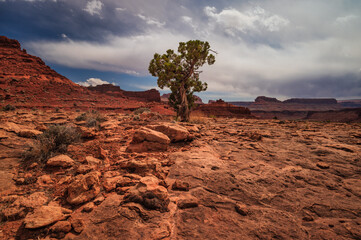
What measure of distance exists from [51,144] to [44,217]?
2713 mm

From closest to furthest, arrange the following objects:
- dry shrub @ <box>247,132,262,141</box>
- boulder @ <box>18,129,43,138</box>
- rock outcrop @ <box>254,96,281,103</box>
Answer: boulder @ <box>18,129,43,138</box>
dry shrub @ <box>247,132,262,141</box>
rock outcrop @ <box>254,96,281,103</box>

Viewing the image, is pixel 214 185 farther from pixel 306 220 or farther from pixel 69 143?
pixel 69 143

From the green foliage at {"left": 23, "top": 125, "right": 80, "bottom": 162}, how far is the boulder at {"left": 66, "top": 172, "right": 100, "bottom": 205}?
1.78 metres

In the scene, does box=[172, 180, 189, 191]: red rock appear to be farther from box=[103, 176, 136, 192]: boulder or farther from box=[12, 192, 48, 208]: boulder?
box=[12, 192, 48, 208]: boulder

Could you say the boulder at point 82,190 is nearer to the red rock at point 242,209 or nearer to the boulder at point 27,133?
the red rock at point 242,209

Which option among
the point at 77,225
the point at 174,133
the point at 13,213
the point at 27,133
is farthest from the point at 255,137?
the point at 27,133

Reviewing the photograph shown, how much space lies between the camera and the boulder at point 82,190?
2379mm

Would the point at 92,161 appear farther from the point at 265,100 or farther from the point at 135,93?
the point at 265,100

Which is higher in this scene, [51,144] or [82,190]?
[51,144]

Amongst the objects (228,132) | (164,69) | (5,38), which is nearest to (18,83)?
(5,38)

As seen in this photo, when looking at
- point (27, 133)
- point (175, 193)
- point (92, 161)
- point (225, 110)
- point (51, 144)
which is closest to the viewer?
point (175, 193)

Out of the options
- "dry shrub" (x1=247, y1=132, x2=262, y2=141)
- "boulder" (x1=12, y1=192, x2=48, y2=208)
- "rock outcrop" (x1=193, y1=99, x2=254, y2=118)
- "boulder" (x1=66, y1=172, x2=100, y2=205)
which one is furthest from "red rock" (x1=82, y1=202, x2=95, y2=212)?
"rock outcrop" (x1=193, y1=99, x2=254, y2=118)

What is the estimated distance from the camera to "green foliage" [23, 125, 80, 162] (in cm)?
350

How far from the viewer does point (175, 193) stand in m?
2.79
